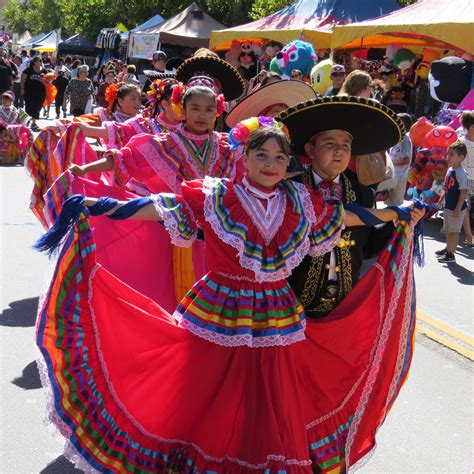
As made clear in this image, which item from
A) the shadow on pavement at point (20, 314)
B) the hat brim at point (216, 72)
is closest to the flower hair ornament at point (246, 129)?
the shadow on pavement at point (20, 314)

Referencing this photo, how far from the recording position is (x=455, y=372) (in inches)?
214

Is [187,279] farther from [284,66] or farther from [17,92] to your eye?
[17,92]

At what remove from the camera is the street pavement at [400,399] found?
4.05 metres

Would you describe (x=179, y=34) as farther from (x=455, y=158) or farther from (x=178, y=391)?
(x=178, y=391)

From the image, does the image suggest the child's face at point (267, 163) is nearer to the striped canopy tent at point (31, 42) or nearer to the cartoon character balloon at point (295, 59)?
the cartoon character balloon at point (295, 59)

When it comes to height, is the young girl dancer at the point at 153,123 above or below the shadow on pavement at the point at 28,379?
above

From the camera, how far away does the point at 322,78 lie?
12930 millimetres

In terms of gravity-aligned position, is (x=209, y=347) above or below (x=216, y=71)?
below

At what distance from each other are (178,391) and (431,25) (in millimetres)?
11191

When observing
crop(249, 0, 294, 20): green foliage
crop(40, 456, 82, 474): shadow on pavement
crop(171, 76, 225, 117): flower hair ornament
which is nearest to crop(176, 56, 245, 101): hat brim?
crop(171, 76, 225, 117): flower hair ornament

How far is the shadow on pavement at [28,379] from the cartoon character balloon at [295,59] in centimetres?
1001

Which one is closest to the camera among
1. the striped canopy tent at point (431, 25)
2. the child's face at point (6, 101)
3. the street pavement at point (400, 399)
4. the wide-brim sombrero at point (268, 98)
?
the street pavement at point (400, 399)

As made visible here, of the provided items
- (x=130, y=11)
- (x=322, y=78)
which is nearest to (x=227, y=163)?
(x=322, y=78)

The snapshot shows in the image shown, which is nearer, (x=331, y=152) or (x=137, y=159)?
(x=331, y=152)
